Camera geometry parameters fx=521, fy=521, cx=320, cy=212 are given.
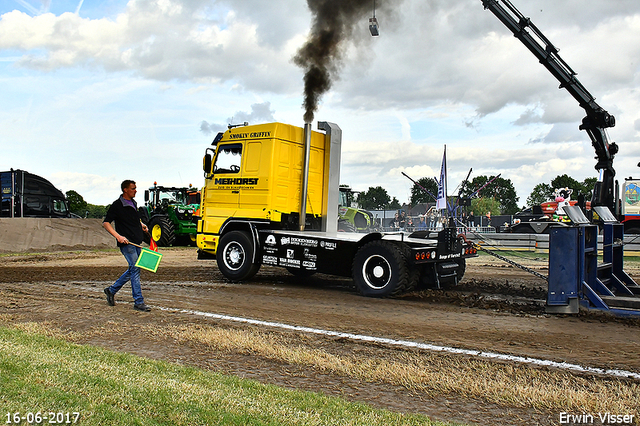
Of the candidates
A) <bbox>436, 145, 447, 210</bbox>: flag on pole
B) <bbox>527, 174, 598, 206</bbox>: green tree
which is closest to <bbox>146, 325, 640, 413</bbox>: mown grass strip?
<bbox>436, 145, 447, 210</bbox>: flag on pole

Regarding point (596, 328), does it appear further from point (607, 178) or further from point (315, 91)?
point (607, 178)

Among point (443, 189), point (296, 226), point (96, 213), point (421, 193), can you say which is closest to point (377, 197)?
point (421, 193)

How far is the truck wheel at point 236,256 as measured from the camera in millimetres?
10367

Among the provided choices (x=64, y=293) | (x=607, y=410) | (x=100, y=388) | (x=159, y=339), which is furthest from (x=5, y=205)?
(x=607, y=410)

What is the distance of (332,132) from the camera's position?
1114 centimetres

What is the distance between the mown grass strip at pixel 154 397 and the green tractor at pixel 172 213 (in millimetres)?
16089

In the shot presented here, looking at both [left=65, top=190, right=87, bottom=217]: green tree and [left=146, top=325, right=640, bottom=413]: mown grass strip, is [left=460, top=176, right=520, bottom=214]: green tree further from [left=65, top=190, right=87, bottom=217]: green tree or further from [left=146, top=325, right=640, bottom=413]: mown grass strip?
[left=146, top=325, right=640, bottom=413]: mown grass strip

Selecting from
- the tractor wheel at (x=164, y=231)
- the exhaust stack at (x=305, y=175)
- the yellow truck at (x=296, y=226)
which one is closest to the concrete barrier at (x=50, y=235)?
the tractor wheel at (x=164, y=231)

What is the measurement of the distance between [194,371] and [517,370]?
9.22 ft

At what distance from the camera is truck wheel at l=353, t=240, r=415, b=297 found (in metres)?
8.41

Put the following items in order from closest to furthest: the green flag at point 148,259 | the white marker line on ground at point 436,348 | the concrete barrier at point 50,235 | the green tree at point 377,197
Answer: the white marker line on ground at point 436,348, the green flag at point 148,259, the concrete barrier at point 50,235, the green tree at point 377,197

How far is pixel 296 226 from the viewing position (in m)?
10.7

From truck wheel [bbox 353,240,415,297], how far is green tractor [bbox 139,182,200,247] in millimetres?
12578

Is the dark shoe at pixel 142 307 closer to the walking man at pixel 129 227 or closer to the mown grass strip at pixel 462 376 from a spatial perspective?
the walking man at pixel 129 227
